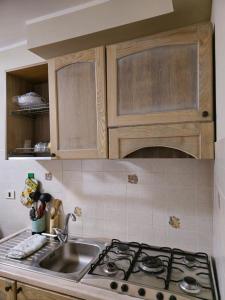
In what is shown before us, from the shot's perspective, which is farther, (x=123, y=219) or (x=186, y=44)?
(x=123, y=219)

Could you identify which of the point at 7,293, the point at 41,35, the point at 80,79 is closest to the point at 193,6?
the point at 80,79

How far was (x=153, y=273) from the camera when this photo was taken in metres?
1.12

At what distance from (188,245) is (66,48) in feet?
4.95

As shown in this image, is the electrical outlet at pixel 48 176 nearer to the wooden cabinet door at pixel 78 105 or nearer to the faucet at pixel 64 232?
the faucet at pixel 64 232

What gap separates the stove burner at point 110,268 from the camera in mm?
1121

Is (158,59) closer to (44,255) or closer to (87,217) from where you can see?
(87,217)

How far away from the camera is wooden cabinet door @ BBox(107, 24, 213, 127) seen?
3.21 ft

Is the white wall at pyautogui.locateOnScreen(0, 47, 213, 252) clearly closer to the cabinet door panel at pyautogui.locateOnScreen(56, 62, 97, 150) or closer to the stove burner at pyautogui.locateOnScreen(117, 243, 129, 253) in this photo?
the stove burner at pyautogui.locateOnScreen(117, 243, 129, 253)

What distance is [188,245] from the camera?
4.41 ft

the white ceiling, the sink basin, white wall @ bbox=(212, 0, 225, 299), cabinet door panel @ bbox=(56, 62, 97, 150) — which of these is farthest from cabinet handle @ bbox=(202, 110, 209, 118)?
the sink basin

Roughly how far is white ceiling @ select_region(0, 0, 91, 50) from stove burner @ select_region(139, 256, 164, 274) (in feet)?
5.25

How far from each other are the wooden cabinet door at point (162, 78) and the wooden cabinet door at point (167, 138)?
33 millimetres

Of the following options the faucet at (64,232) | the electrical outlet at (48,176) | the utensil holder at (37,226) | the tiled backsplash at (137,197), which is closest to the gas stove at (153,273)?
the tiled backsplash at (137,197)

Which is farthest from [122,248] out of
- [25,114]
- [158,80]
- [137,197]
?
[25,114]
